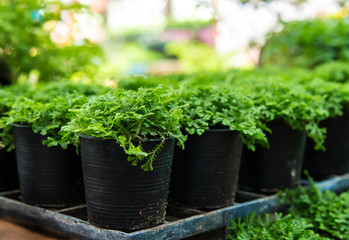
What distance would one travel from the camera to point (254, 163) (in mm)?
2979

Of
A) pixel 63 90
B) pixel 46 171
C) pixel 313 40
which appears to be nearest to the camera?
pixel 46 171

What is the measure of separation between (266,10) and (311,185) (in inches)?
101

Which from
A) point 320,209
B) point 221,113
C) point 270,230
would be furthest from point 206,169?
point 320,209

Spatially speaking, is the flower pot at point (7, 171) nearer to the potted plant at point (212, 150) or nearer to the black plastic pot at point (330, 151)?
the potted plant at point (212, 150)

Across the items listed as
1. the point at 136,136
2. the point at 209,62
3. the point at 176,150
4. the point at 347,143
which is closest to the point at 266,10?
the point at 347,143

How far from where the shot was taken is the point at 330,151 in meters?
3.53

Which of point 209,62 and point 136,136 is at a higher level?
point 209,62

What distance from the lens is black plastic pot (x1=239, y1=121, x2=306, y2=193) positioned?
293 centimetres

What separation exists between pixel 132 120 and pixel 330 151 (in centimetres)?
208

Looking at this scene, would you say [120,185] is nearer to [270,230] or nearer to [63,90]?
[270,230]

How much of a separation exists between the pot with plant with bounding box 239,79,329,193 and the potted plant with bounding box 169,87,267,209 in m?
0.33

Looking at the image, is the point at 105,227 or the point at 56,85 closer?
the point at 105,227

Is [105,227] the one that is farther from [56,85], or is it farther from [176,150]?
[56,85]

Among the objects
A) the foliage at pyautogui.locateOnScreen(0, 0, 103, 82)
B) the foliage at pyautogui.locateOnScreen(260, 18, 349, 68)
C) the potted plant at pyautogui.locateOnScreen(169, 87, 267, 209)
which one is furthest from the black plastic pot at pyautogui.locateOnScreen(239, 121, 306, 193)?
the foliage at pyautogui.locateOnScreen(260, 18, 349, 68)
